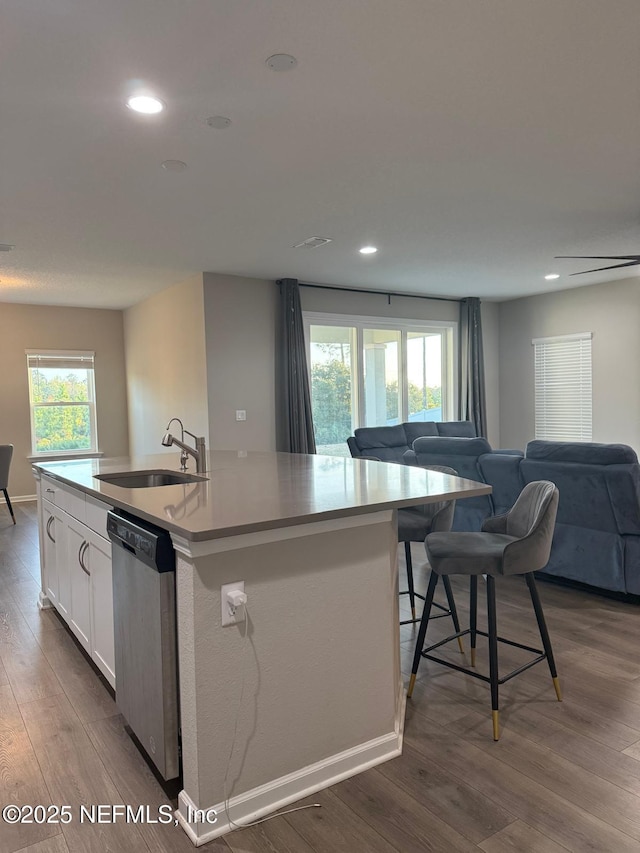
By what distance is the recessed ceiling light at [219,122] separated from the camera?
274cm

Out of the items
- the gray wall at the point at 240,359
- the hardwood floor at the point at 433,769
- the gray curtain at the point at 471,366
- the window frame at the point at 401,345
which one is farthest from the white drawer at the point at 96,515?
the gray curtain at the point at 471,366

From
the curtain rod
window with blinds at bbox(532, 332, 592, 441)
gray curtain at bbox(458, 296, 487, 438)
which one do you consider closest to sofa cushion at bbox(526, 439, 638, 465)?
the curtain rod

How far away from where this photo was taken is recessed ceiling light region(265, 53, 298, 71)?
89.2 inches

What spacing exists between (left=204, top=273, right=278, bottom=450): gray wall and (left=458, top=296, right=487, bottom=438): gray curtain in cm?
303

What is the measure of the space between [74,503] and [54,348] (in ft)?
19.7

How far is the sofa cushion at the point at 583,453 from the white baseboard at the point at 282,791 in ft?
7.25

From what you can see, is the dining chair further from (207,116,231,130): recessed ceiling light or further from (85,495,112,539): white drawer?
(207,116,231,130): recessed ceiling light

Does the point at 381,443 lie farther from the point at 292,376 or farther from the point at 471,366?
the point at 471,366

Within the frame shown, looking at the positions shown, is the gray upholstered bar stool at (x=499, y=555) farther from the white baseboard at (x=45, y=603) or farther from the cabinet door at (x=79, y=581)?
the white baseboard at (x=45, y=603)

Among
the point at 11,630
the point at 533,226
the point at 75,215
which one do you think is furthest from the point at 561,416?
the point at 11,630

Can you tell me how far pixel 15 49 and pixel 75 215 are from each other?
1.99 m

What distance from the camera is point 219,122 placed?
9.11ft

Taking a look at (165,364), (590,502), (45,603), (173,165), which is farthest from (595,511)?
(165,364)

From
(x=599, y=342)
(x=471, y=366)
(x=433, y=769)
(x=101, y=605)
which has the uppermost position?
(x=599, y=342)
